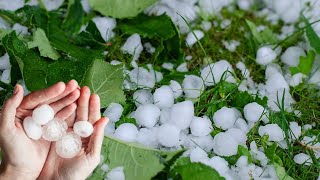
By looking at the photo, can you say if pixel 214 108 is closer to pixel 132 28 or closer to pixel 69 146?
pixel 132 28

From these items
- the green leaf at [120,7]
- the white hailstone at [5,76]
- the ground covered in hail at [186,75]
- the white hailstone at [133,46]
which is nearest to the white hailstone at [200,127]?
the ground covered in hail at [186,75]

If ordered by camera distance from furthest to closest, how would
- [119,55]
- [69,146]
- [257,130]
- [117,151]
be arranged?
[119,55] < [257,130] < [117,151] < [69,146]

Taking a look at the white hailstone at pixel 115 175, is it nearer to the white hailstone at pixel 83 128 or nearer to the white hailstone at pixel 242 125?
the white hailstone at pixel 83 128

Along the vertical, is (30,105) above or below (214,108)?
above

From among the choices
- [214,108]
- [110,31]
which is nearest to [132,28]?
[110,31]

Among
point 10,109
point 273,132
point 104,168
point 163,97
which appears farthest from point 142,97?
point 10,109

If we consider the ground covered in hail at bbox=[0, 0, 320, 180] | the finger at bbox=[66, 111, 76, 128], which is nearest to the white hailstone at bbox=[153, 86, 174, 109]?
the ground covered in hail at bbox=[0, 0, 320, 180]
